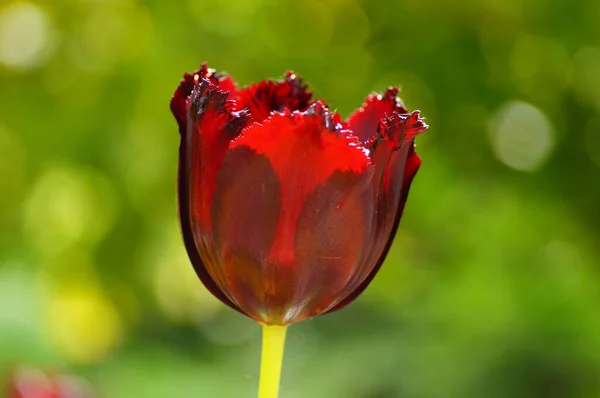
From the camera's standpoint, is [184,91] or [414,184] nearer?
[184,91]

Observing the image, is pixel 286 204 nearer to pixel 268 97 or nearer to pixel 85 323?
pixel 268 97

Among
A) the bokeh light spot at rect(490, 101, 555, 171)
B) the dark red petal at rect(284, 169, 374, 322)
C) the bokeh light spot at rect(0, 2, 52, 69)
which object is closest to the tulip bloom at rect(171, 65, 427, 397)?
the dark red petal at rect(284, 169, 374, 322)

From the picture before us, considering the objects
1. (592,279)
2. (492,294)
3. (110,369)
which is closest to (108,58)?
(110,369)

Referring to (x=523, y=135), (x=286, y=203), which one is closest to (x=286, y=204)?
(x=286, y=203)

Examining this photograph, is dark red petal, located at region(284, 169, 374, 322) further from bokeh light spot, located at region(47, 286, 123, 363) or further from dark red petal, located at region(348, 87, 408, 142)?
bokeh light spot, located at region(47, 286, 123, 363)

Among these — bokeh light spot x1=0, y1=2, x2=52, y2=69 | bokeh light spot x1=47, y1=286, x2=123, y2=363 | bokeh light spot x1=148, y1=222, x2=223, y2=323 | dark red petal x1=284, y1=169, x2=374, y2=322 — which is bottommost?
dark red petal x1=284, y1=169, x2=374, y2=322

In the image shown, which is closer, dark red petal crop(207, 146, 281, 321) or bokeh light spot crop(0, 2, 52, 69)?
dark red petal crop(207, 146, 281, 321)

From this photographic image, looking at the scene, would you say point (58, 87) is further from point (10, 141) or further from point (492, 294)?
point (492, 294)

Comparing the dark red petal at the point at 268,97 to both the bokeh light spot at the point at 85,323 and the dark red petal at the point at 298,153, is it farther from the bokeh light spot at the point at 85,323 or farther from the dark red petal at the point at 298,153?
the bokeh light spot at the point at 85,323

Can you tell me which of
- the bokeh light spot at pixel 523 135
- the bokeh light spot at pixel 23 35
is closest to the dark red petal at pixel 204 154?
the bokeh light spot at pixel 523 135
